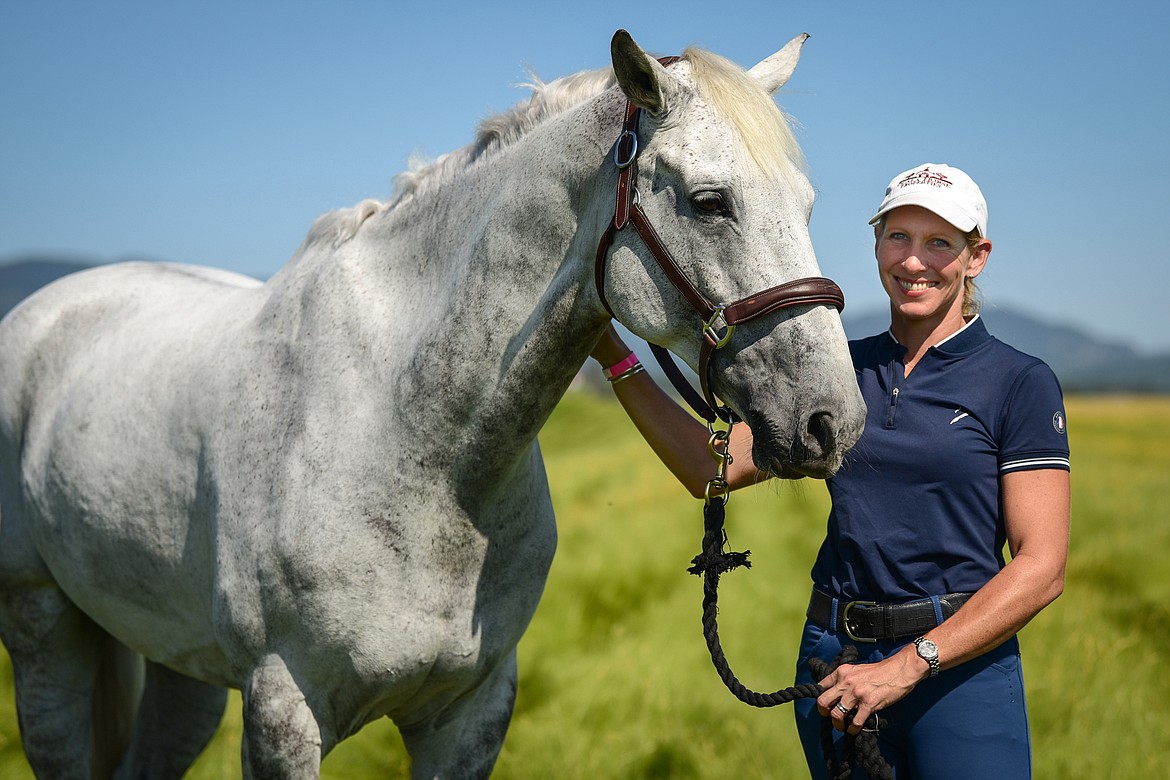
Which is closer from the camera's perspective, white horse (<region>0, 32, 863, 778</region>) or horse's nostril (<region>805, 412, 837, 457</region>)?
horse's nostril (<region>805, 412, 837, 457</region>)

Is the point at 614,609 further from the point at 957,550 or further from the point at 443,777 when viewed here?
the point at 957,550

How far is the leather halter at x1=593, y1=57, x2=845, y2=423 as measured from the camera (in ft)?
6.11

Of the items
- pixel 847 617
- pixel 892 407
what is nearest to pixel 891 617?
pixel 847 617

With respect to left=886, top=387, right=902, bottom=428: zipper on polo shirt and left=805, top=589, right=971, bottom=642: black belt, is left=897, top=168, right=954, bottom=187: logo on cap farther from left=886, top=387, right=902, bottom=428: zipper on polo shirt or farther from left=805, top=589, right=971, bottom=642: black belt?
left=805, top=589, right=971, bottom=642: black belt

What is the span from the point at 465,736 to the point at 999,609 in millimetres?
1506

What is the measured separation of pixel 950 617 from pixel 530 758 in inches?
120

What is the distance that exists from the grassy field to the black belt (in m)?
1.16

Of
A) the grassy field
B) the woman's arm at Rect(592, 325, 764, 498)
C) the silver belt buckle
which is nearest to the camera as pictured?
the silver belt buckle

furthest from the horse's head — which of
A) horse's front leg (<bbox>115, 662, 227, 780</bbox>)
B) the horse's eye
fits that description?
horse's front leg (<bbox>115, 662, 227, 780</bbox>)

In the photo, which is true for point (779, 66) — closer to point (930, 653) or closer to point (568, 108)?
point (568, 108)

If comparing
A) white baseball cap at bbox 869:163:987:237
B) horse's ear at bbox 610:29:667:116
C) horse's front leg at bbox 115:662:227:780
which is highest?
horse's ear at bbox 610:29:667:116

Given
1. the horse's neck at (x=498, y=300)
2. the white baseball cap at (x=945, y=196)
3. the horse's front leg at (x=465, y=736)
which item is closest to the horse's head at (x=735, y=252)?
the horse's neck at (x=498, y=300)

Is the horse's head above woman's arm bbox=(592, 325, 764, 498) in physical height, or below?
above

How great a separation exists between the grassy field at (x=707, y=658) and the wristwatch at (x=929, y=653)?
1389mm
